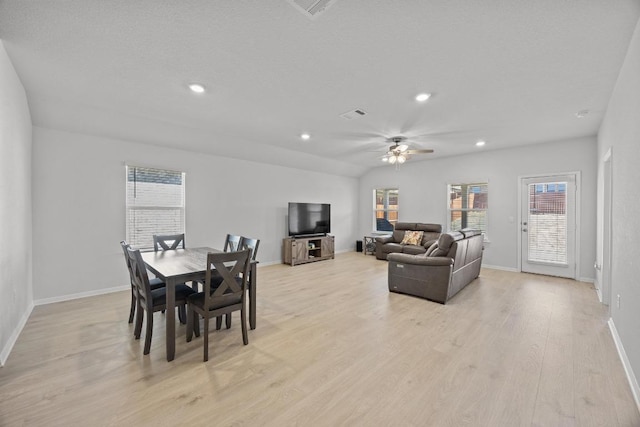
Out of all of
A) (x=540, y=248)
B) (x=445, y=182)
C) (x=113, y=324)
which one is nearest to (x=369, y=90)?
(x=113, y=324)

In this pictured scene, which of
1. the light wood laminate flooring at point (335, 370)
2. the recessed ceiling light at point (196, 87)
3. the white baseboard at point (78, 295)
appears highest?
the recessed ceiling light at point (196, 87)

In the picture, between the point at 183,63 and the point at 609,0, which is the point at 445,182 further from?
the point at 183,63

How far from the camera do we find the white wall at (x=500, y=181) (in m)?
5.05

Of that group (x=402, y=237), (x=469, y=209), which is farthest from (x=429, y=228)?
(x=469, y=209)

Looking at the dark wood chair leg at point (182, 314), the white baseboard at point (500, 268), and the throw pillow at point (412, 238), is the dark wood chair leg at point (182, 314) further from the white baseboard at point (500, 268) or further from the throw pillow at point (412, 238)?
the white baseboard at point (500, 268)

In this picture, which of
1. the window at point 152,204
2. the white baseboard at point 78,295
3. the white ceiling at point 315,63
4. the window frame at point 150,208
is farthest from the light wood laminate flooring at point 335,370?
the white ceiling at point 315,63

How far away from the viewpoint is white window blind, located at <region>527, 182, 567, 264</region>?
533 centimetres

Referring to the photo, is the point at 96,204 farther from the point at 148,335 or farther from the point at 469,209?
the point at 469,209

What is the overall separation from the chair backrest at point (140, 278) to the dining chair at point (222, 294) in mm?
358

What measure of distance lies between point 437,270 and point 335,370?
2278 millimetres

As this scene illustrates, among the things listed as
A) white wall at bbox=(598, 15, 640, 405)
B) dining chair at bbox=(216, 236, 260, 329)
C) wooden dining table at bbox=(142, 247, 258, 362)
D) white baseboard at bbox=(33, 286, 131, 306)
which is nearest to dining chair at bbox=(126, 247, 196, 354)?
wooden dining table at bbox=(142, 247, 258, 362)

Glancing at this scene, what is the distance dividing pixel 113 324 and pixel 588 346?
5.02 metres

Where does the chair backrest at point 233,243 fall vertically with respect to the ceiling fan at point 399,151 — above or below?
below

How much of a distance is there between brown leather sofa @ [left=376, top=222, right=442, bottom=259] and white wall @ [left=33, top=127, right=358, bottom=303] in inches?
140
